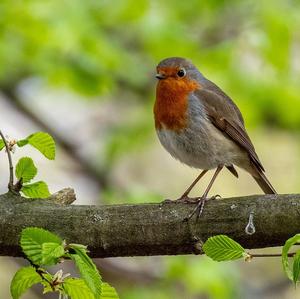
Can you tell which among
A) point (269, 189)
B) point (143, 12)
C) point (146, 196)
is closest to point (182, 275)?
point (146, 196)

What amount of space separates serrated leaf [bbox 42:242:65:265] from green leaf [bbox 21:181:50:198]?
65 centimetres

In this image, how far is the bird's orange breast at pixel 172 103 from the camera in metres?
4.19

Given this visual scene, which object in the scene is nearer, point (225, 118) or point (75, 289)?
point (75, 289)

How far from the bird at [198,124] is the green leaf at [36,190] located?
4.32ft

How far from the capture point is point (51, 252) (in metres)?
2.23

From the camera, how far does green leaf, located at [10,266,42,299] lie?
92.6 inches

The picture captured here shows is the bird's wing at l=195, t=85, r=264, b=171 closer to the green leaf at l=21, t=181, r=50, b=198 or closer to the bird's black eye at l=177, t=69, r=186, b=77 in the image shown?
the bird's black eye at l=177, t=69, r=186, b=77

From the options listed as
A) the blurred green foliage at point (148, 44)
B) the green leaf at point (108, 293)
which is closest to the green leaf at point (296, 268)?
the green leaf at point (108, 293)

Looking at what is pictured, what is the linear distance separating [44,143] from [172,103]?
1628mm

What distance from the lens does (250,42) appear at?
5930 millimetres

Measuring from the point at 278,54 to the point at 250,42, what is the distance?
332 mm

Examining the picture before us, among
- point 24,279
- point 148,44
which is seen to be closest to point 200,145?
point 24,279

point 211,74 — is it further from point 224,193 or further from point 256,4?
point 224,193

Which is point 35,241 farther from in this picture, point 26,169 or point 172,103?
point 172,103
